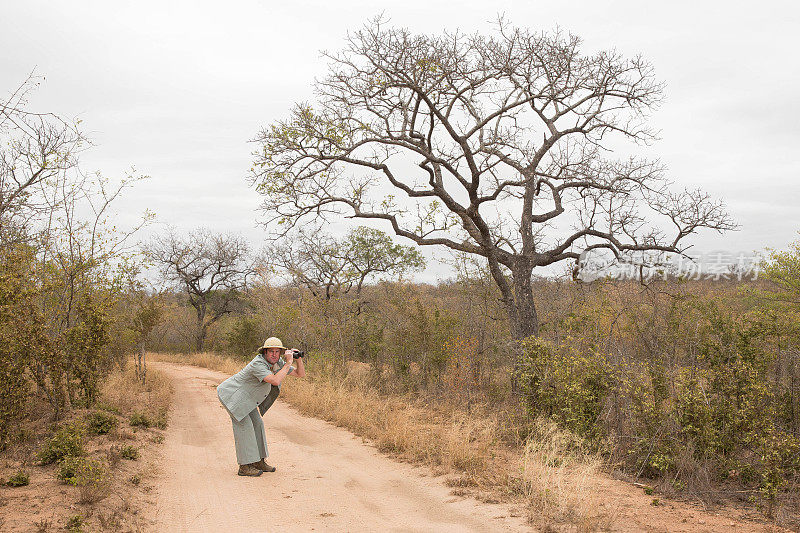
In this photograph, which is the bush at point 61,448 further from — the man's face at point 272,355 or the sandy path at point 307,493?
the man's face at point 272,355

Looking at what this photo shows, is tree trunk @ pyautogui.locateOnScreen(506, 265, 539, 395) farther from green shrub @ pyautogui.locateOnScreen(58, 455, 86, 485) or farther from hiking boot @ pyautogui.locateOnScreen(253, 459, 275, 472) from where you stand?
green shrub @ pyautogui.locateOnScreen(58, 455, 86, 485)

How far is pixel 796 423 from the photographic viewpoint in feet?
21.5

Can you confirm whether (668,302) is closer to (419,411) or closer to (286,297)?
(419,411)

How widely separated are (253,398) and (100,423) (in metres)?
2.91

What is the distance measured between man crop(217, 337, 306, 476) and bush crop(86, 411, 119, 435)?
2444mm

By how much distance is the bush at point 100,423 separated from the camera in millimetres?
7719

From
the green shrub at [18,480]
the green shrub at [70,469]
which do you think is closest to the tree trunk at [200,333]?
the green shrub at [70,469]

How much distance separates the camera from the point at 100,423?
7867 millimetres

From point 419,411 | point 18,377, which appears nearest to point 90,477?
point 18,377

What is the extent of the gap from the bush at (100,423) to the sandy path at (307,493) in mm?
844

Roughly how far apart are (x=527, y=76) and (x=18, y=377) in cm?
1072

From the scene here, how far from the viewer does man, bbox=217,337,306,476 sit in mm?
6570

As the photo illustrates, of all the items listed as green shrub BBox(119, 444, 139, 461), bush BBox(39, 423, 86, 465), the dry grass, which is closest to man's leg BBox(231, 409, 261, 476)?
green shrub BBox(119, 444, 139, 461)

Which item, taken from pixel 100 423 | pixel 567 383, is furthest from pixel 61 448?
pixel 567 383
